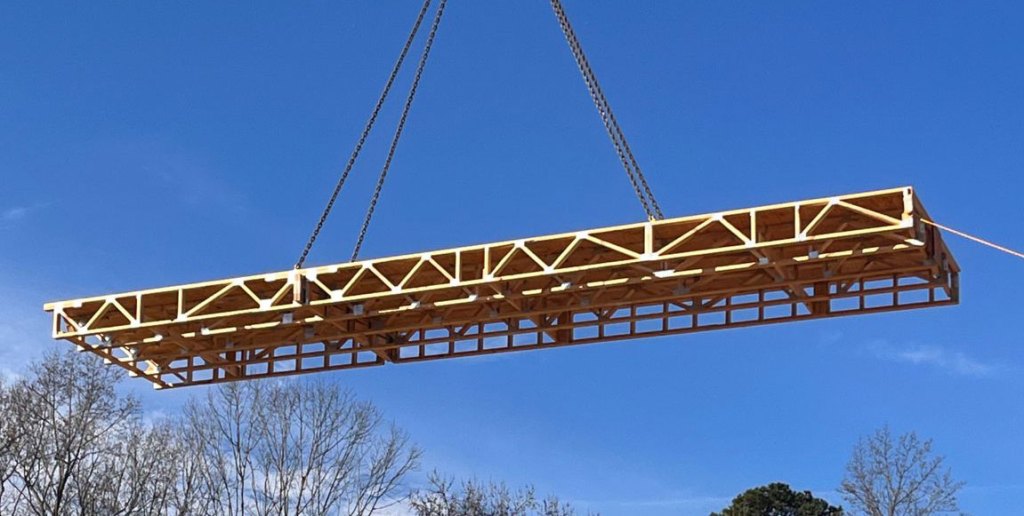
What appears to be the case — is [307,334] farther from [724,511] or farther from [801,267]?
[724,511]

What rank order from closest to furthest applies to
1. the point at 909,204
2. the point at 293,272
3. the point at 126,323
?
1. the point at 909,204
2. the point at 293,272
3. the point at 126,323

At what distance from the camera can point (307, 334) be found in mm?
21672

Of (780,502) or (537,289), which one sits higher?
(780,502)

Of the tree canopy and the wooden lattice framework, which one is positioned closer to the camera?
the wooden lattice framework

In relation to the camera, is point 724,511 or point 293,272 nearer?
point 293,272

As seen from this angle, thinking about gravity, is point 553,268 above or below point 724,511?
below

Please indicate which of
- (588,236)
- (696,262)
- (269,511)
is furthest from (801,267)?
(269,511)

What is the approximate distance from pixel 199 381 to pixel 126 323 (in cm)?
151

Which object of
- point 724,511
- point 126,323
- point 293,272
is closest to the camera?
point 293,272

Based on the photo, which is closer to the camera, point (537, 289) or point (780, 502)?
point (537, 289)

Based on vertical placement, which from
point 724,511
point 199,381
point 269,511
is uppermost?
point 724,511

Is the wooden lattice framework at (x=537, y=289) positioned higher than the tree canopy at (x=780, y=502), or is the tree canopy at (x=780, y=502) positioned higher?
the tree canopy at (x=780, y=502)

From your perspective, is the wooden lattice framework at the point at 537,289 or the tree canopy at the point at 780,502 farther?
the tree canopy at the point at 780,502

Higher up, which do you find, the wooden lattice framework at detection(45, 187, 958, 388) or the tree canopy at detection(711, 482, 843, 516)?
the tree canopy at detection(711, 482, 843, 516)
